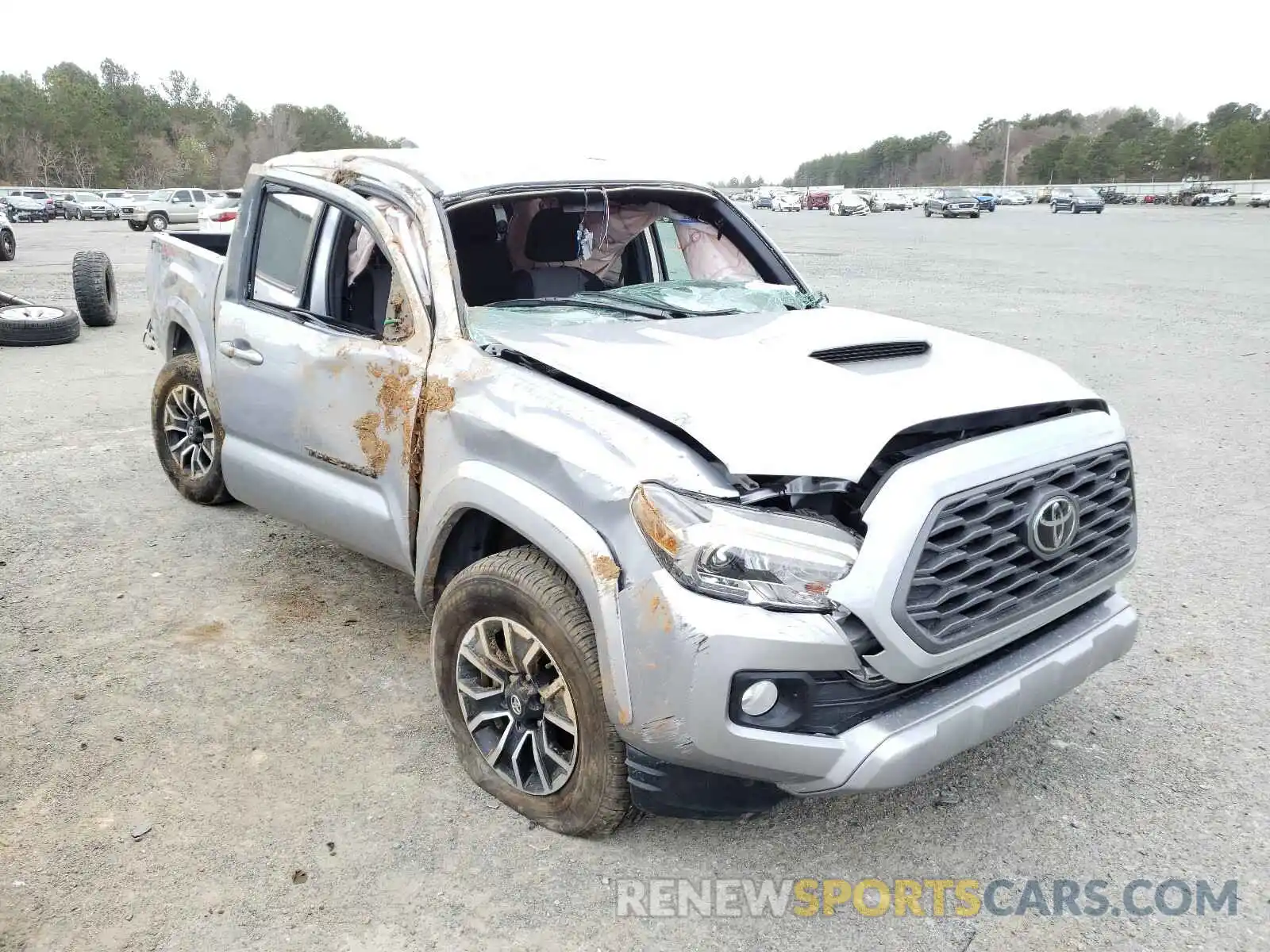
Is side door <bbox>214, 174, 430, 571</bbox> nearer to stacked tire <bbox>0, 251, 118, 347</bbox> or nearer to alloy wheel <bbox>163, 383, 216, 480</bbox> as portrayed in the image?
alloy wheel <bbox>163, 383, 216, 480</bbox>

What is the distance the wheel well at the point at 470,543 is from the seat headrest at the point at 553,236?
162cm

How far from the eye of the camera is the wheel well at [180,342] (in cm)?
531

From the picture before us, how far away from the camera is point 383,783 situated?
3049 millimetres

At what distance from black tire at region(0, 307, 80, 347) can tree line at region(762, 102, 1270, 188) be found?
10138 centimetres

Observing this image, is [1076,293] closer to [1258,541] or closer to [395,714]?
[1258,541]

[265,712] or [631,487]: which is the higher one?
[631,487]

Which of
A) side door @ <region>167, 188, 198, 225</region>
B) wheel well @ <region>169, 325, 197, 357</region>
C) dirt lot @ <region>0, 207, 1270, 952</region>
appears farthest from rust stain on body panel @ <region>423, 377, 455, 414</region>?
side door @ <region>167, 188, 198, 225</region>

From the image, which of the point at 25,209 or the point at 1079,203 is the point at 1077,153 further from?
the point at 25,209

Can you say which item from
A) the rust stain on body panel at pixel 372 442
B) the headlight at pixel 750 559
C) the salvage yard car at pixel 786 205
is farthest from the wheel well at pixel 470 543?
the salvage yard car at pixel 786 205

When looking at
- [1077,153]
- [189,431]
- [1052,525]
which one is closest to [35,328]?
[189,431]

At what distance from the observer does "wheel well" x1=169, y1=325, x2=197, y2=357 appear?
17.4 ft

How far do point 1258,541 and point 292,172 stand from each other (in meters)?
4.84

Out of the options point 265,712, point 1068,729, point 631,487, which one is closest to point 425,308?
point 631,487

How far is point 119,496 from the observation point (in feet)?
18.5
